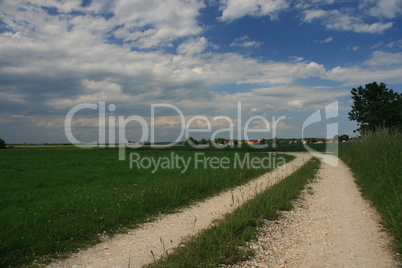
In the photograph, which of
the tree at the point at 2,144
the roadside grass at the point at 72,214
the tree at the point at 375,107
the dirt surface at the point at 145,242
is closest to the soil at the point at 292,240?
the dirt surface at the point at 145,242

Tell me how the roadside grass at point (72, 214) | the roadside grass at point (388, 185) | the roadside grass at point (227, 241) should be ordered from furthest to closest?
1. the roadside grass at point (388, 185)
2. the roadside grass at point (72, 214)
3. the roadside grass at point (227, 241)

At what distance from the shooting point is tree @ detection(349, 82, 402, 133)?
4088cm

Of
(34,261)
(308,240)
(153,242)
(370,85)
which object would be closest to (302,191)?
(308,240)

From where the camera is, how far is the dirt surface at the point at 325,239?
15.4 feet

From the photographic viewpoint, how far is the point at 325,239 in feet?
18.6

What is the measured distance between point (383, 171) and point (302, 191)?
297 centimetres

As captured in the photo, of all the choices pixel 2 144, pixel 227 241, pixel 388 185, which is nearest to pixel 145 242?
pixel 227 241

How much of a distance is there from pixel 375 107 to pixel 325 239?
155 feet

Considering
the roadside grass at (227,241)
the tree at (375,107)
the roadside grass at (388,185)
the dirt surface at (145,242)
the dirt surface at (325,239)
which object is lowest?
the dirt surface at (145,242)

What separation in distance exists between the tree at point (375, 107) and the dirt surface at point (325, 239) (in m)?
39.0

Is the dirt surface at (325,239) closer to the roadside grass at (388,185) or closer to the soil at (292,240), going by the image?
the soil at (292,240)

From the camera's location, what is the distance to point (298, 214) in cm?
766

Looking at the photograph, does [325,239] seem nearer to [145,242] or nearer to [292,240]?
[292,240]

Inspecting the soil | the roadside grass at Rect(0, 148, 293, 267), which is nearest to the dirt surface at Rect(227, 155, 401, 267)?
the soil
